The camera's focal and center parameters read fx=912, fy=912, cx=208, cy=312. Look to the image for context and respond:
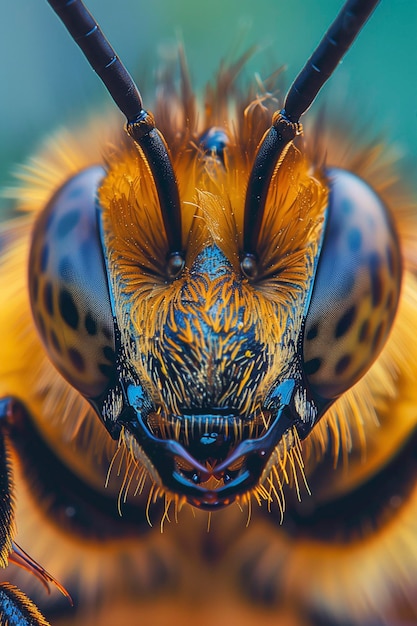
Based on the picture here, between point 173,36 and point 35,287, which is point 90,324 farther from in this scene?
point 173,36

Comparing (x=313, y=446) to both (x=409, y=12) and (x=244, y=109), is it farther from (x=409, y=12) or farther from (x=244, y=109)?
(x=409, y=12)

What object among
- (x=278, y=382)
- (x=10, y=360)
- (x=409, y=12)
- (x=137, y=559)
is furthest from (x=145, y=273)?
(x=409, y=12)

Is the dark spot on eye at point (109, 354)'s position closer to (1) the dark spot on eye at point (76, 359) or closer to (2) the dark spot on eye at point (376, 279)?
(1) the dark spot on eye at point (76, 359)

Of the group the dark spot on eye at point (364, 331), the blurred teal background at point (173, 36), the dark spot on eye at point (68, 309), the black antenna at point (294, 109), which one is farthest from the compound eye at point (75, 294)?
the blurred teal background at point (173, 36)

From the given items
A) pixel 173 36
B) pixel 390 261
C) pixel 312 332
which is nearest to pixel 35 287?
pixel 312 332

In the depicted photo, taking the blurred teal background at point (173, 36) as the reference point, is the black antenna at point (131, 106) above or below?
above

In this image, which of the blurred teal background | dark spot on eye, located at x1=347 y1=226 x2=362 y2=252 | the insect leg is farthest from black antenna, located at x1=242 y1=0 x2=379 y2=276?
the blurred teal background

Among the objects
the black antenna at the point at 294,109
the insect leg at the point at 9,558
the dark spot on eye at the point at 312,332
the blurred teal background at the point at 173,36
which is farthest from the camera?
the blurred teal background at the point at 173,36

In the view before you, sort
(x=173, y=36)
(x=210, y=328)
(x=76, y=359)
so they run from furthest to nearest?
1. (x=173, y=36)
2. (x=76, y=359)
3. (x=210, y=328)
